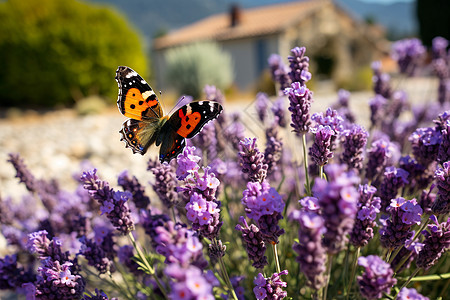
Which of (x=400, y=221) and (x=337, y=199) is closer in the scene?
(x=337, y=199)

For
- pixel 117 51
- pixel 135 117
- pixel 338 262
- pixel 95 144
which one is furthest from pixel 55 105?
pixel 338 262

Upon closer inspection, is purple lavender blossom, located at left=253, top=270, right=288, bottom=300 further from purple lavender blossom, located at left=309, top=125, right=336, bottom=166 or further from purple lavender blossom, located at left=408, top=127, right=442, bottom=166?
purple lavender blossom, located at left=408, top=127, right=442, bottom=166

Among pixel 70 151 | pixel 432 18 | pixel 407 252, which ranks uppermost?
pixel 432 18

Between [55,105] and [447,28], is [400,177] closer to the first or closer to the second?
[55,105]

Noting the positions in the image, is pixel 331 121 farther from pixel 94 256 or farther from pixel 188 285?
pixel 94 256

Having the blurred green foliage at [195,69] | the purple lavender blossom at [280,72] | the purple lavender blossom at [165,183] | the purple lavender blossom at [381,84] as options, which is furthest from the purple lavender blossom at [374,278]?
the blurred green foliage at [195,69]

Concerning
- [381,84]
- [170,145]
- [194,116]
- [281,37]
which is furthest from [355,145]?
[281,37]
